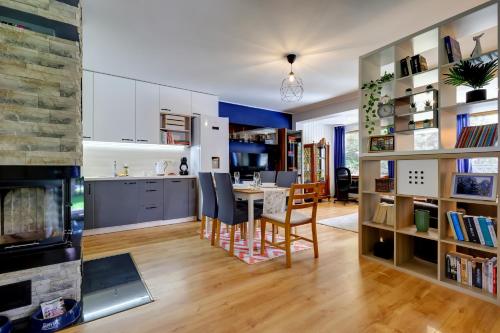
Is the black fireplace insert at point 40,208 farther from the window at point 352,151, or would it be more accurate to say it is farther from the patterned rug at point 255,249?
the window at point 352,151

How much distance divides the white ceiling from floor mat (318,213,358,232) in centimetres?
251

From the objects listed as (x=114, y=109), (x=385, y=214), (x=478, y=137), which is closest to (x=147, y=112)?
(x=114, y=109)

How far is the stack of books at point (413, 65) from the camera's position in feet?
7.79

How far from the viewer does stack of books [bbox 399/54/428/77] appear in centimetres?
237

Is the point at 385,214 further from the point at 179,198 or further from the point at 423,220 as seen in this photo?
the point at 179,198

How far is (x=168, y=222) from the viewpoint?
435 centimetres

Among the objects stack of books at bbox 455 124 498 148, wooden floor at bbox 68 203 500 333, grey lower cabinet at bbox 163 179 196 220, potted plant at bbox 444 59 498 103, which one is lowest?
wooden floor at bbox 68 203 500 333

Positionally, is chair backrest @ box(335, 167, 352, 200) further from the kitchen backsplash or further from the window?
the kitchen backsplash

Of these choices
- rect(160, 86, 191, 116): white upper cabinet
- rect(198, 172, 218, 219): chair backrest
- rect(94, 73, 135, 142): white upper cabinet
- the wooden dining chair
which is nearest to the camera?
the wooden dining chair

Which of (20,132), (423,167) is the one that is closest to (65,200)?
(20,132)

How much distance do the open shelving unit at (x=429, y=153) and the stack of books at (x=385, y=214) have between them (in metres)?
0.07

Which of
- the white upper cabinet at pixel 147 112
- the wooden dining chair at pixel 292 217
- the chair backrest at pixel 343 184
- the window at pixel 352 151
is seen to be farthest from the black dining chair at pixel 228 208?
the window at pixel 352 151

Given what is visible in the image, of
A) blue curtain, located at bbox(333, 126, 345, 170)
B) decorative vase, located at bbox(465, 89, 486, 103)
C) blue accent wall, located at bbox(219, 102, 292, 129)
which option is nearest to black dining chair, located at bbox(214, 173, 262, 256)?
decorative vase, located at bbox(465, 89, 486, 103)

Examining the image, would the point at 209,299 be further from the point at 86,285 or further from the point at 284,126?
the point at 284,126
